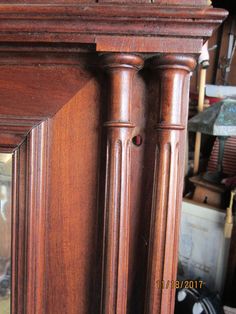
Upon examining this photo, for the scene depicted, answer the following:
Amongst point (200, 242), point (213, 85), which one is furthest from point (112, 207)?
point (213, 85)

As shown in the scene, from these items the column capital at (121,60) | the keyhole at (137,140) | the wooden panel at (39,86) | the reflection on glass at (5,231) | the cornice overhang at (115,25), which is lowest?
the reflection on glass at (5,231)

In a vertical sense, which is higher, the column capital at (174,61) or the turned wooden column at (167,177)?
the column capital at (174,61)

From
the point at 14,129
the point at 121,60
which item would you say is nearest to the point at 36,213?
the point at 14,129

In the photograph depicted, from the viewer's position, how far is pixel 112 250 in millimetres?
337

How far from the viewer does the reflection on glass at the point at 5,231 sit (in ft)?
1.21

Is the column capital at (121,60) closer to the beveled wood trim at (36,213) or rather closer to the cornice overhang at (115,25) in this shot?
the cornice overhang at (115,25)

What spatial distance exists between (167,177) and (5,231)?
243 mm

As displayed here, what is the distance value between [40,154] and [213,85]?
1.23m

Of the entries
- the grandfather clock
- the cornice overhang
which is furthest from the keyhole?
the cornice overhang

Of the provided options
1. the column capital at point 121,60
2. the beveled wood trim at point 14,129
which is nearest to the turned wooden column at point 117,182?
the column capital at point 121,60

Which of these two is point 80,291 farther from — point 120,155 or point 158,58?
point 158,58

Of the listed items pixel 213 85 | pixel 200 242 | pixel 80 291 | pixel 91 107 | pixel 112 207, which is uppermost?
pixel 213 85

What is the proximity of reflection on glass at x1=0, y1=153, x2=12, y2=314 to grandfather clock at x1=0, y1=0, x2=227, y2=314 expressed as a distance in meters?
0.01

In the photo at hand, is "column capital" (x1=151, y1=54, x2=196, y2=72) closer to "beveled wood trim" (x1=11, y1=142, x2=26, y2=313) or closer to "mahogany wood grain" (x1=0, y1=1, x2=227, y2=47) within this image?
"mahogany wood grain" (x1=0, y1=1, x2=227, y2=47)
